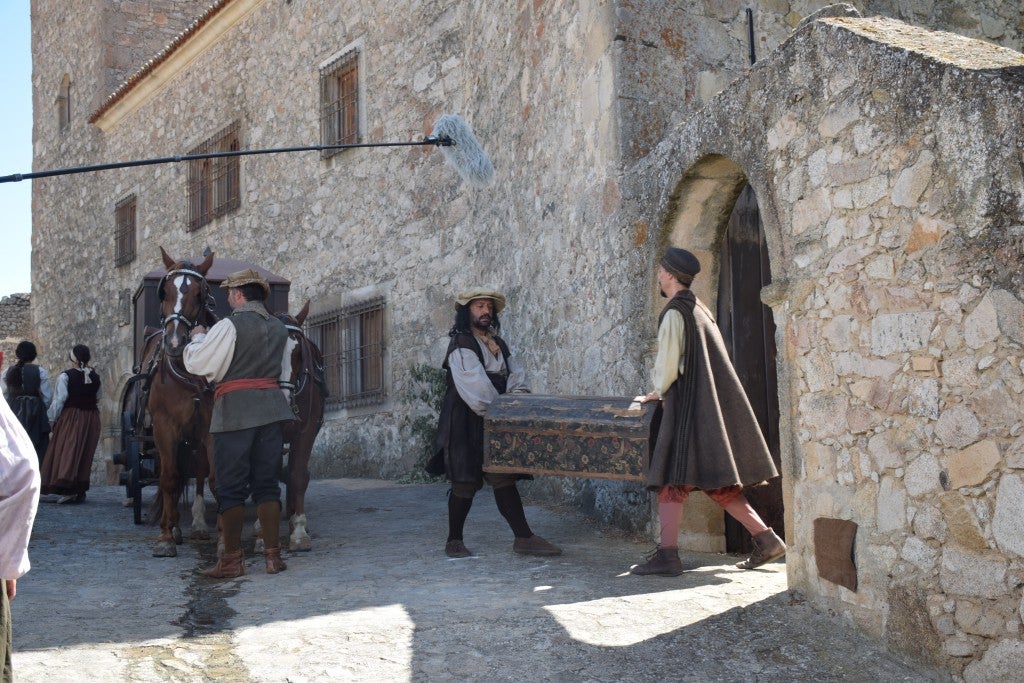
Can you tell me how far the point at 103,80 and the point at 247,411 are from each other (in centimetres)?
1431

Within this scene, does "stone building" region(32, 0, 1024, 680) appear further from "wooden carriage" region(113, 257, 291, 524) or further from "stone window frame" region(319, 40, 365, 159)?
"wooden carriage" region(113, 257, 291, 524)

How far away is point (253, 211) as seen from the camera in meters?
13.6

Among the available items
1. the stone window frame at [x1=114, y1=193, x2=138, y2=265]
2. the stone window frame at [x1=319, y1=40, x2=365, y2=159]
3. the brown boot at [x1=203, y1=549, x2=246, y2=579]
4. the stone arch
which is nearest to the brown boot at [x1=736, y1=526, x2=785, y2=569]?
the stone arch

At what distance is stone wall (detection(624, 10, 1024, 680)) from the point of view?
3.38 m

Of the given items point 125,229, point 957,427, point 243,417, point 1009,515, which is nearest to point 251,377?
point 243,417

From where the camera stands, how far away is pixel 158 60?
15656 millimetres

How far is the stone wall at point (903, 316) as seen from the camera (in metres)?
3.38

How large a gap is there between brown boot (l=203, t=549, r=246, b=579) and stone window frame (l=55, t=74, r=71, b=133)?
1657 cm

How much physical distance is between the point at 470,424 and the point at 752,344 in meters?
1.61

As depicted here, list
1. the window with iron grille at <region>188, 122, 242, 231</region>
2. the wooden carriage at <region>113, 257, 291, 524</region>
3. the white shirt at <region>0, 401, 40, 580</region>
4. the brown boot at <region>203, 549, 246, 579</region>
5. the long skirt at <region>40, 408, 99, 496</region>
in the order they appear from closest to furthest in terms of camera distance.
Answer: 1. the white shirt at <region>0, 401, 40, 580</region>
2. the brown boot at <region>203, 549, 246, 579</region>
3. the wooden carriage at <region>113, 257, 291, 524</region>
4. the long skirt at <region>40, 408, 99, 496</region>
5. the window with iron grille at <region>188, 122, 242, 231</region>

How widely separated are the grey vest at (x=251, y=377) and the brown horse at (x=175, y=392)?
0.60m

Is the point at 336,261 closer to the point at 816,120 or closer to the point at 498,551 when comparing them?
the point at 498,551

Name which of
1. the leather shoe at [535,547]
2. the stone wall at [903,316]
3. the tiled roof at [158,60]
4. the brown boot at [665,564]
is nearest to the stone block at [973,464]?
the stone wall at [903,316]

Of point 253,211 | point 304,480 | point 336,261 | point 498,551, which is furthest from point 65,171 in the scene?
point 253,211
